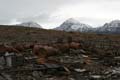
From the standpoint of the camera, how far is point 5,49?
26.4 metres

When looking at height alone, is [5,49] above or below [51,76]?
above

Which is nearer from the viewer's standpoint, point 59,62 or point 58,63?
point 58,63

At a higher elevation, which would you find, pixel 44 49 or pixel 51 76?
pixel 44 49

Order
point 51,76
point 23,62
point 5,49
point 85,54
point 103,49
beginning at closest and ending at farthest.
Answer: point 51,76, point 23,62, point 5,49, point 85,54, point 103,49

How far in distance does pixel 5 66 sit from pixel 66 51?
659cm

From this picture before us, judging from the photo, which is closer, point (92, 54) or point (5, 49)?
point (5, 49)

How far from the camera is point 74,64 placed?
2470 centimetres

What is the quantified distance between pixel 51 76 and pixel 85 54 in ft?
21.1

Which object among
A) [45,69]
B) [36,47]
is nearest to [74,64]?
[45,69]

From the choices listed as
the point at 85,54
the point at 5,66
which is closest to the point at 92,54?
the point at 85,54

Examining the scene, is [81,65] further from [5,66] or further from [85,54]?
[5,66]

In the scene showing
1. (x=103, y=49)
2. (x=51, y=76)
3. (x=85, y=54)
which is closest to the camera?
(x=51, y=76)

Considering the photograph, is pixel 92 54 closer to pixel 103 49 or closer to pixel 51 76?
pixel 103 49

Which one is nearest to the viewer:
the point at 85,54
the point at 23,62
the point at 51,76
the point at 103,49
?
the point at 51,76
